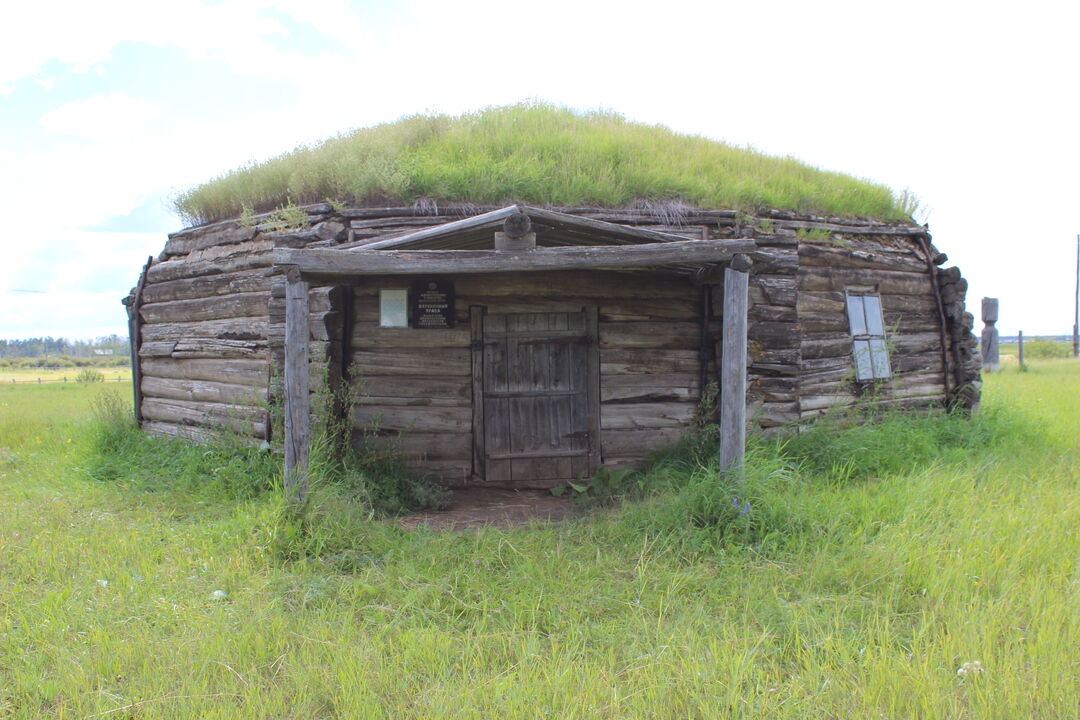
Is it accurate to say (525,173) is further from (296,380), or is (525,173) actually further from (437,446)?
(296,380)

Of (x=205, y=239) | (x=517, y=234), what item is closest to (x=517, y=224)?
(x=517, y=234)

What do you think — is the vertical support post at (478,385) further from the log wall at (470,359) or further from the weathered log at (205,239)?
the weathered log at (205,239)

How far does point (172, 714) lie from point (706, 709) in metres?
2.34

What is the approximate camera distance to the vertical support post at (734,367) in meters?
5.20

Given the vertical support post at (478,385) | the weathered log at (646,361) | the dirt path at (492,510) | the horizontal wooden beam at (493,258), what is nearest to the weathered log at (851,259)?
the weathered log at (646,361)

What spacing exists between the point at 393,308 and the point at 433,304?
410mm

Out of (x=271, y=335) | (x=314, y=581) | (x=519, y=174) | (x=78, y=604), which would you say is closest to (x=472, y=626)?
(x=314, y=581)

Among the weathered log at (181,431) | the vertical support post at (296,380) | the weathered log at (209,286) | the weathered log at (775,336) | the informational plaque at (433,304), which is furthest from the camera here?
the weathered log at (181,431)

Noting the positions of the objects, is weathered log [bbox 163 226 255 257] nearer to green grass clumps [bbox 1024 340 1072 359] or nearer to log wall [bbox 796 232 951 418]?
log wall [bbox 796 232 951 418]

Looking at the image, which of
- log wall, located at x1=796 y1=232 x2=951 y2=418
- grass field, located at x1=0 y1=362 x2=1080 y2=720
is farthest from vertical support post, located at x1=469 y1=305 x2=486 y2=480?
log wall, located at x1=796 y1=232 x2=951 y2=418

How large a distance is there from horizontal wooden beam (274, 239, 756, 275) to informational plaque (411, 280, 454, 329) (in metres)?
1.76

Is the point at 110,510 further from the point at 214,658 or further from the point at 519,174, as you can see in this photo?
the point at 519,174

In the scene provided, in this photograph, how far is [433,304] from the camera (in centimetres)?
688

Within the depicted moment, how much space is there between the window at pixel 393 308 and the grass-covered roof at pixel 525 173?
43.8 inches
